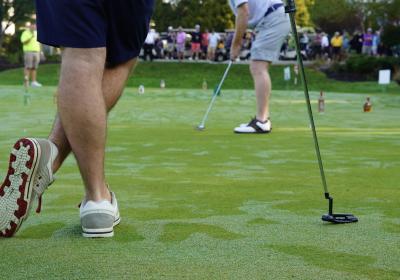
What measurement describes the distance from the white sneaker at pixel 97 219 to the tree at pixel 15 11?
174ft

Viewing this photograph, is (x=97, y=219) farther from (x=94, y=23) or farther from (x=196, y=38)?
(x=196, y=38)

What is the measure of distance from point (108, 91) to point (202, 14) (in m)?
61.0

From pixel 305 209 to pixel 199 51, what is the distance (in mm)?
41778

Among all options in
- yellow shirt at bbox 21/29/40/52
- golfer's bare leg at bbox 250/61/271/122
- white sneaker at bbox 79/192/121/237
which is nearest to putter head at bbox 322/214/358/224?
white sneaker at bbox 79/192/121/237

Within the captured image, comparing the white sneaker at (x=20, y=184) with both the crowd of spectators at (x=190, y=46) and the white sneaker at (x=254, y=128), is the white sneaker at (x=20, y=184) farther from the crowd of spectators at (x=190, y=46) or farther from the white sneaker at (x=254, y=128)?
the crowd of spectators at (x=190, y=46)

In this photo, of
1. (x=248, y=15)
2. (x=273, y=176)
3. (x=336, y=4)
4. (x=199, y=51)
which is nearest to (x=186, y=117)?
(x=248, y=15)

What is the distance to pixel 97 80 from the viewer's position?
11.2 ft

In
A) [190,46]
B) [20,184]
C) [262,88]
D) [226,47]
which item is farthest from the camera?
[190,46]

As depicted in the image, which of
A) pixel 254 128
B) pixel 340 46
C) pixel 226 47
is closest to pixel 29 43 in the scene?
pixel 254 128

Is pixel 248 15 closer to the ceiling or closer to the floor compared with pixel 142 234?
closer to the ceiling

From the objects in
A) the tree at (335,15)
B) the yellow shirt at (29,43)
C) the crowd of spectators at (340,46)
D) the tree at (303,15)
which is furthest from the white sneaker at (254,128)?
the tree at (303,15)

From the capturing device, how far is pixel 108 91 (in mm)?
3682

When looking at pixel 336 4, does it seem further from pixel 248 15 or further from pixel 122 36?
pixel 122 36

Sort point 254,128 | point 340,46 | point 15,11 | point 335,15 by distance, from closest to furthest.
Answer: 1. point 254,128
2. point 340,46
3. point 15,11
4. point 335,15
